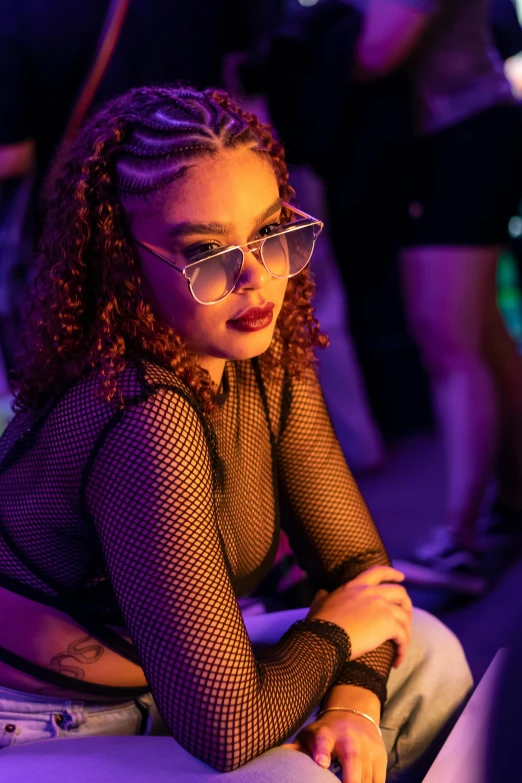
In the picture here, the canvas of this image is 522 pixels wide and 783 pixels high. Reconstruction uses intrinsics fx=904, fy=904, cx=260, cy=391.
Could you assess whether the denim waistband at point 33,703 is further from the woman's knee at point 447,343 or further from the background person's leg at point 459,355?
the woman's knee at point 447,343

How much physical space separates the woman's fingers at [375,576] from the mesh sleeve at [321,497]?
48 millimetres

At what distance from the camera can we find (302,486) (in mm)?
1406

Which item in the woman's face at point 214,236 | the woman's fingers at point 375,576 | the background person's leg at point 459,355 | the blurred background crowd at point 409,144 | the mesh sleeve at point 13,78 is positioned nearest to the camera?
the woman's face at point 214,236

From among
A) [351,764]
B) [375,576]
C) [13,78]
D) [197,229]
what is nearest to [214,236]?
[197,229]

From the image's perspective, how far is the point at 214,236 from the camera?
1.13 meters

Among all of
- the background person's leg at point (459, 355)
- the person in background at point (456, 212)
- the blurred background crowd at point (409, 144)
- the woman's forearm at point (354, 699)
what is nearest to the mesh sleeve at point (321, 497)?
the woman's forearm at point (354, 699)

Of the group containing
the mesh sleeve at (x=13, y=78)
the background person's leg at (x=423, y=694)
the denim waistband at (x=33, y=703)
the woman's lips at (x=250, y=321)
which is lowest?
the background person's leg at (x=423, y=694)

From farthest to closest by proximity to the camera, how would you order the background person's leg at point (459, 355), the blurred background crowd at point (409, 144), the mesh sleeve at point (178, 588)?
the background person's leg at point (459, 355) < the blurred background crowd at point (409, 144) < the mesh sleeve at point (178, 588)

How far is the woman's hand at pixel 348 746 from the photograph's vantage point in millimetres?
1097

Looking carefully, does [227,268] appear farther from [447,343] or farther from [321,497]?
[447,343]

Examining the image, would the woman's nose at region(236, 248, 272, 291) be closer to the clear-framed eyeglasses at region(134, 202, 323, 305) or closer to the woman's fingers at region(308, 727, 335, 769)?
the clear-framed eyeglasses at region(134, 202, 323, 305)

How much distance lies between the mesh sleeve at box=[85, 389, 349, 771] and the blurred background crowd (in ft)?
3.85

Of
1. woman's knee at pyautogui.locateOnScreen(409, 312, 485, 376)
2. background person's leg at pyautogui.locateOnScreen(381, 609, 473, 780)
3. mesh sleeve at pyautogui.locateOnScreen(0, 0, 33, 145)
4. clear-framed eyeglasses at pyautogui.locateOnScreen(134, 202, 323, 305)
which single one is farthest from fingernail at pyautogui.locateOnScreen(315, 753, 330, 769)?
mesh sleeve at pyautogui.locateOnScreen(0, 0, 33, 145)

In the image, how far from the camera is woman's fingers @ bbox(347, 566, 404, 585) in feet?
4.35
